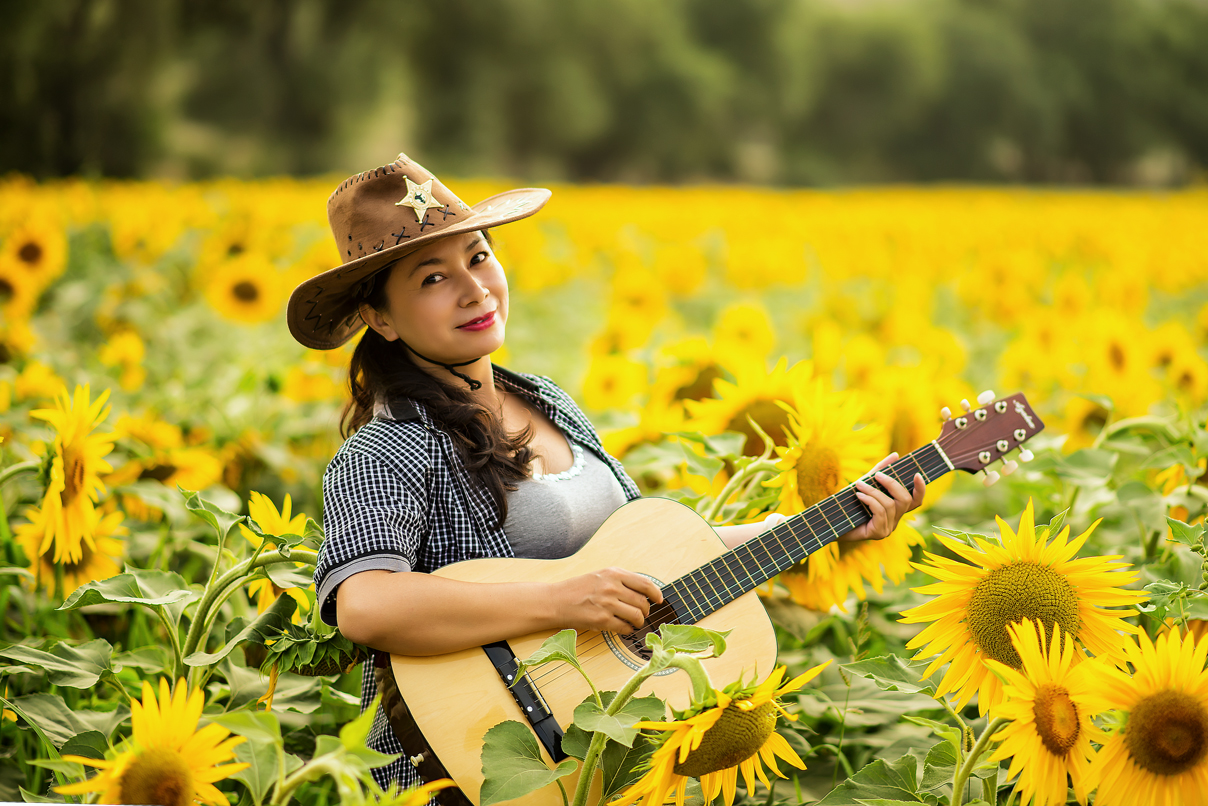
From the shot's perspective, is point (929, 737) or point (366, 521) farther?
point (929, 737)

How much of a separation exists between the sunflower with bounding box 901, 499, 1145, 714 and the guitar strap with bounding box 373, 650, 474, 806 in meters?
0.83

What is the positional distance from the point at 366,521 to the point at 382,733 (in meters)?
0.43

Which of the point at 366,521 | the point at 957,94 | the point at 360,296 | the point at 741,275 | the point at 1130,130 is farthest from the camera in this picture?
the point at 957,94

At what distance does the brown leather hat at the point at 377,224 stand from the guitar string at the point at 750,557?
823mm

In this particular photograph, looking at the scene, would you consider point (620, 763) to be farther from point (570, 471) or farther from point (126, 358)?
point (126, 358)

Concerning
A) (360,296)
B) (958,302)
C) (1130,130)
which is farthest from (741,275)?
(1130,130)

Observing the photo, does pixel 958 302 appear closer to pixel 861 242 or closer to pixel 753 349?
pixel 861 242

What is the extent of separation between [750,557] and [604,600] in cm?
35

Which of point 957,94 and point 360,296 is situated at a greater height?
point 957,94

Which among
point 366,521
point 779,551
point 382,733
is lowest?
point 382,733

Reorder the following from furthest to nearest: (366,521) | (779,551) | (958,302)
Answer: (958,302), (779,551), (366,521)

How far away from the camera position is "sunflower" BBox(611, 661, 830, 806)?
142 cm

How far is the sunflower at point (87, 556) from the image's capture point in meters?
2.39

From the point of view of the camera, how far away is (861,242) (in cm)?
931
